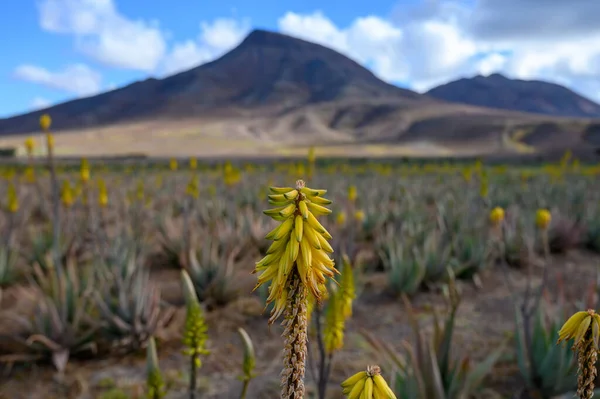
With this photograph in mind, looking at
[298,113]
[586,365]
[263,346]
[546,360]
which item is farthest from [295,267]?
[298,113]

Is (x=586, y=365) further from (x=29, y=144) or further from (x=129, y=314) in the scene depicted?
(x=29, y=144)

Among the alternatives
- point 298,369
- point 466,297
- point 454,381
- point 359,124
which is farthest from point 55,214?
point 359,124

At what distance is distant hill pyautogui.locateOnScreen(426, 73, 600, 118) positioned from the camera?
547ft

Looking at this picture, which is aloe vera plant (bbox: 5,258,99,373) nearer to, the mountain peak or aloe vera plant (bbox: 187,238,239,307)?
aloe vera plant (bbox: 187,238,239,307)

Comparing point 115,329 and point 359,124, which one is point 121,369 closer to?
point 115,329

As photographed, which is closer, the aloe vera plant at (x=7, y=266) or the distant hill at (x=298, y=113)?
the aloe vera plant at (x=7, y=266)

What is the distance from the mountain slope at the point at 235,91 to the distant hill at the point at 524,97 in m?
52.4

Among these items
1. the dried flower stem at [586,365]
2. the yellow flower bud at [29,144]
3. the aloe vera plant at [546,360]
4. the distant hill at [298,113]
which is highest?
the distant hill at [298,113]

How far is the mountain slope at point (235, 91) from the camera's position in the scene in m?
123

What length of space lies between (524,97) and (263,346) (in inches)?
7663

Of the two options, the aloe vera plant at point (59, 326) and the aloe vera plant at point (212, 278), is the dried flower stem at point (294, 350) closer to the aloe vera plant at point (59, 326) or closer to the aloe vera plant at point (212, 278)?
the aloe vera plant at point (59, 326)

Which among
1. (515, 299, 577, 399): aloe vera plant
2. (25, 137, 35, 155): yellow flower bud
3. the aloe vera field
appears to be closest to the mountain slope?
the aloe vera field

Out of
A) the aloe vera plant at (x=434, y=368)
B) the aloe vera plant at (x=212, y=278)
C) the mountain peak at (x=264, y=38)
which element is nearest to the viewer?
the aloe vera plant at (x=434, y=368)

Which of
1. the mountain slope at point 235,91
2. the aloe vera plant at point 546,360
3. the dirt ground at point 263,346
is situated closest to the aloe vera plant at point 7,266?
the dirt ground at point 263,346
